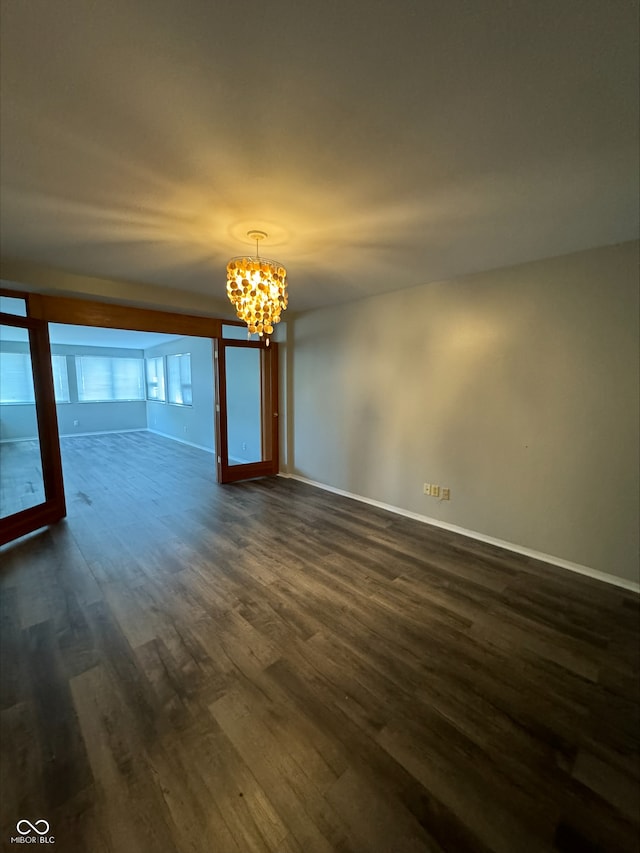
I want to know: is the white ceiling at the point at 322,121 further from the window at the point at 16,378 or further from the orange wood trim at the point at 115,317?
the window at the point at 16,378

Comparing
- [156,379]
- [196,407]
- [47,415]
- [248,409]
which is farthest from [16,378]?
[156,379]

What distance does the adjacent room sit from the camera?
107 cm

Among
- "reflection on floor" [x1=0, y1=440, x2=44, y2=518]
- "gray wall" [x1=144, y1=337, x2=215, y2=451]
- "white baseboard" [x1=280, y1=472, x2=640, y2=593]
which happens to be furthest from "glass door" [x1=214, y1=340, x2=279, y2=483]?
"reflection on floor" [x1=0, y1=440, x2=44, y2=518]

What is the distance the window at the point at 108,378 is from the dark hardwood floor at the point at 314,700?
A: 7.10 meters

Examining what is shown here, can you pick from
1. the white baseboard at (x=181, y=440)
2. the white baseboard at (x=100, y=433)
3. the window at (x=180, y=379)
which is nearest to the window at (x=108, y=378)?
the white baseboard at (x=100, y=433)

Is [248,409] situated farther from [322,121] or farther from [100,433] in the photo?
[100,433]

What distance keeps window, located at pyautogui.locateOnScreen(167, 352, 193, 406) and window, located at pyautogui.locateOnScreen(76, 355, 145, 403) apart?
1962 mm

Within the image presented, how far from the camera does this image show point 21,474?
3.65 metres

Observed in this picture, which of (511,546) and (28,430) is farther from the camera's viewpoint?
(28,430)

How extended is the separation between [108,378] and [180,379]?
9.14 ft

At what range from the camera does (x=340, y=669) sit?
5.64 ft

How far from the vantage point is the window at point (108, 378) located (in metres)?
8.69

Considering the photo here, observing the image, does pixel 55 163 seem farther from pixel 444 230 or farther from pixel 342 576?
pixel 342 576

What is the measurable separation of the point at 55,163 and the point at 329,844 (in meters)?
2.95
